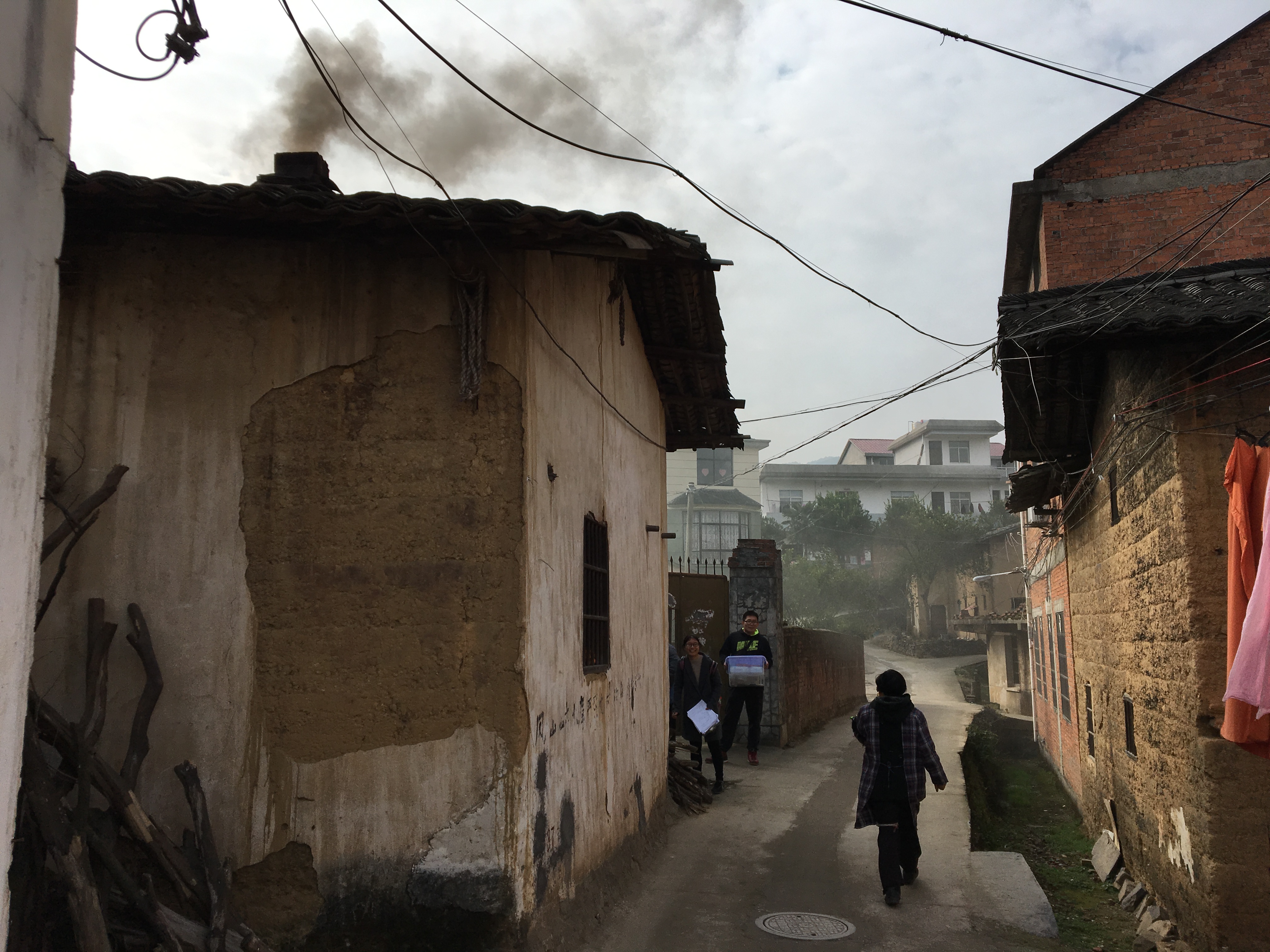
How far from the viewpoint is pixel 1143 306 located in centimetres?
598

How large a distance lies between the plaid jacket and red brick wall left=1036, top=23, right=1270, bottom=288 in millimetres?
8874

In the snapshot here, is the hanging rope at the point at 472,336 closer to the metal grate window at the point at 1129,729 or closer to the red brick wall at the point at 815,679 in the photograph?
the metal grate window at the point at 1129,729

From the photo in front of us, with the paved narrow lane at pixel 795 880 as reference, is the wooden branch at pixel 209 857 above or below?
above

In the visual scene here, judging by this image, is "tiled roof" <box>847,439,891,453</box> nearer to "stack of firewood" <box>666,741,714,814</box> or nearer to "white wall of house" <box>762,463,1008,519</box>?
"white wall of house" <box>762,463,1008,519</box>

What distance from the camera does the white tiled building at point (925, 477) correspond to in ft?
178

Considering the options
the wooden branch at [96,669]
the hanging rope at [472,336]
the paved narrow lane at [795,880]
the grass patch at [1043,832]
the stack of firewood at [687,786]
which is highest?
the hanging rope at [472,336]

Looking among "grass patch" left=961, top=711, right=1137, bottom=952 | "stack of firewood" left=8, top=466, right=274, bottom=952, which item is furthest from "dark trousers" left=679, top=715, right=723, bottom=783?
"stack of firewood" left=8, top=466, right=274, bottom=952

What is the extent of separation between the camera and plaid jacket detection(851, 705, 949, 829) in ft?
22.5

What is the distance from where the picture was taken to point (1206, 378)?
5.86 metres

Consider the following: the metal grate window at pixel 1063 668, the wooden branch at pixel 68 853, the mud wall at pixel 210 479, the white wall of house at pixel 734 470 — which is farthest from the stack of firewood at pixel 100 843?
the white wall of house at pixel 734 470

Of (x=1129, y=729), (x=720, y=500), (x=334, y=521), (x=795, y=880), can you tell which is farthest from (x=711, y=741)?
(x=720, y=500)

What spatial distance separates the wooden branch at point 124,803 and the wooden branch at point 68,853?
0.90ft

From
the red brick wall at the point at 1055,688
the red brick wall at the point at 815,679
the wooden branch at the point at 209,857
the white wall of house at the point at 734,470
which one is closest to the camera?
the wooden branch at the point at 209,857

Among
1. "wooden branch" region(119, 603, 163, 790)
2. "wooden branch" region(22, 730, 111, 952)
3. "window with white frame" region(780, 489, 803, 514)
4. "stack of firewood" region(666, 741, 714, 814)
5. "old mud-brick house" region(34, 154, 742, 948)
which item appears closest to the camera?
"wooden branch" region(22, 730, 111, 952)
